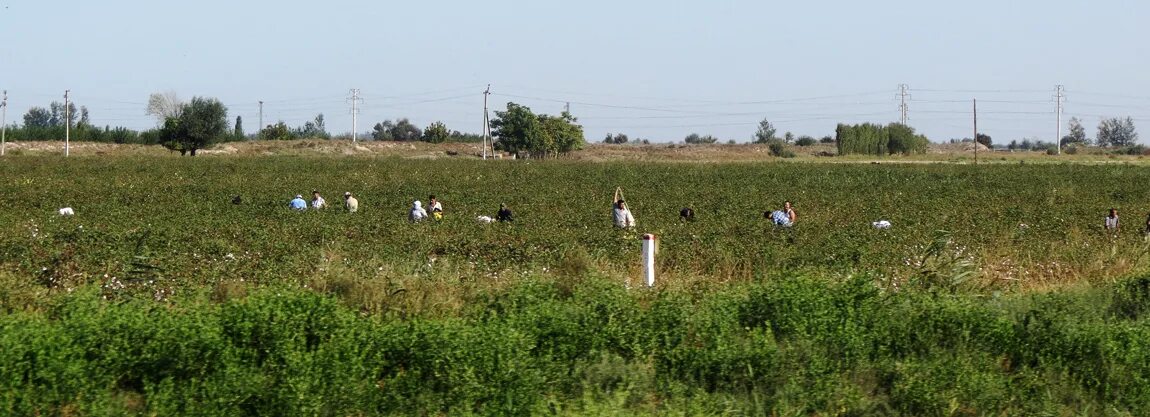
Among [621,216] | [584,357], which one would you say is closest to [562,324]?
[584,357]

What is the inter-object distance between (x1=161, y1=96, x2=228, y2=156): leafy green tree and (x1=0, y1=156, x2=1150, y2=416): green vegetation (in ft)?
219

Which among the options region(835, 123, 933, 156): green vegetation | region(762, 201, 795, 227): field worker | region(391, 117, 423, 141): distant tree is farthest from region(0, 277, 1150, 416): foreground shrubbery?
region(391, 117, 423, 141): distant tree

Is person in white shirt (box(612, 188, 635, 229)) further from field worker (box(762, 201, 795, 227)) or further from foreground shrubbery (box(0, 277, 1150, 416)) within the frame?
foreground shrubbery (box(0, 277, 1150, 416))

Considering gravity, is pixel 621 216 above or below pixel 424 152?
below

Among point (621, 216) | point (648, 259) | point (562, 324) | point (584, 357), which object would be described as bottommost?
point (584, 357)

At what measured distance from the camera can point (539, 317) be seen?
8.37 meters

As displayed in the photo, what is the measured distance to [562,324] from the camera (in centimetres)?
827

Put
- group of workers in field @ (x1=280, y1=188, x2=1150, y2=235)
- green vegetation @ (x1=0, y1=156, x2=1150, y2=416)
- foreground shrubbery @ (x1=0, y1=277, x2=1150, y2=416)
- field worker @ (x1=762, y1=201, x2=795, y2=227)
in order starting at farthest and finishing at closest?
field worker @ (x1=762, y1=201, x2=795, y2=227)
group of workers in field @ (x1=280, y1=188, x2=1150, y2=235)
green vegetation @ (x1=0, y1=156, x2=1150, y2=416)
foreground shrubbery @ (x1=0, y1=277, x2=1150, y2=416)

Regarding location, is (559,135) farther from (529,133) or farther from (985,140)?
(985,140)

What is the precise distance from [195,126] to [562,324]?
7672 cm

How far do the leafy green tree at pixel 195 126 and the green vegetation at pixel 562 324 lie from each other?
66.7 metres

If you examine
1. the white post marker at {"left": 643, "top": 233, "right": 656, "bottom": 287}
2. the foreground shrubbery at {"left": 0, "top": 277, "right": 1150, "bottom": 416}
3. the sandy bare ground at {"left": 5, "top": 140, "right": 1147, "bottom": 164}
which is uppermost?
the sandy bare ground at {"left": 5, "top": 140, "right": 1147, "bottom": 164}

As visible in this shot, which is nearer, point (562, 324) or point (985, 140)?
point (562, 324)

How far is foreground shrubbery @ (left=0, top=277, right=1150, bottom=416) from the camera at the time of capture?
22.9ft
